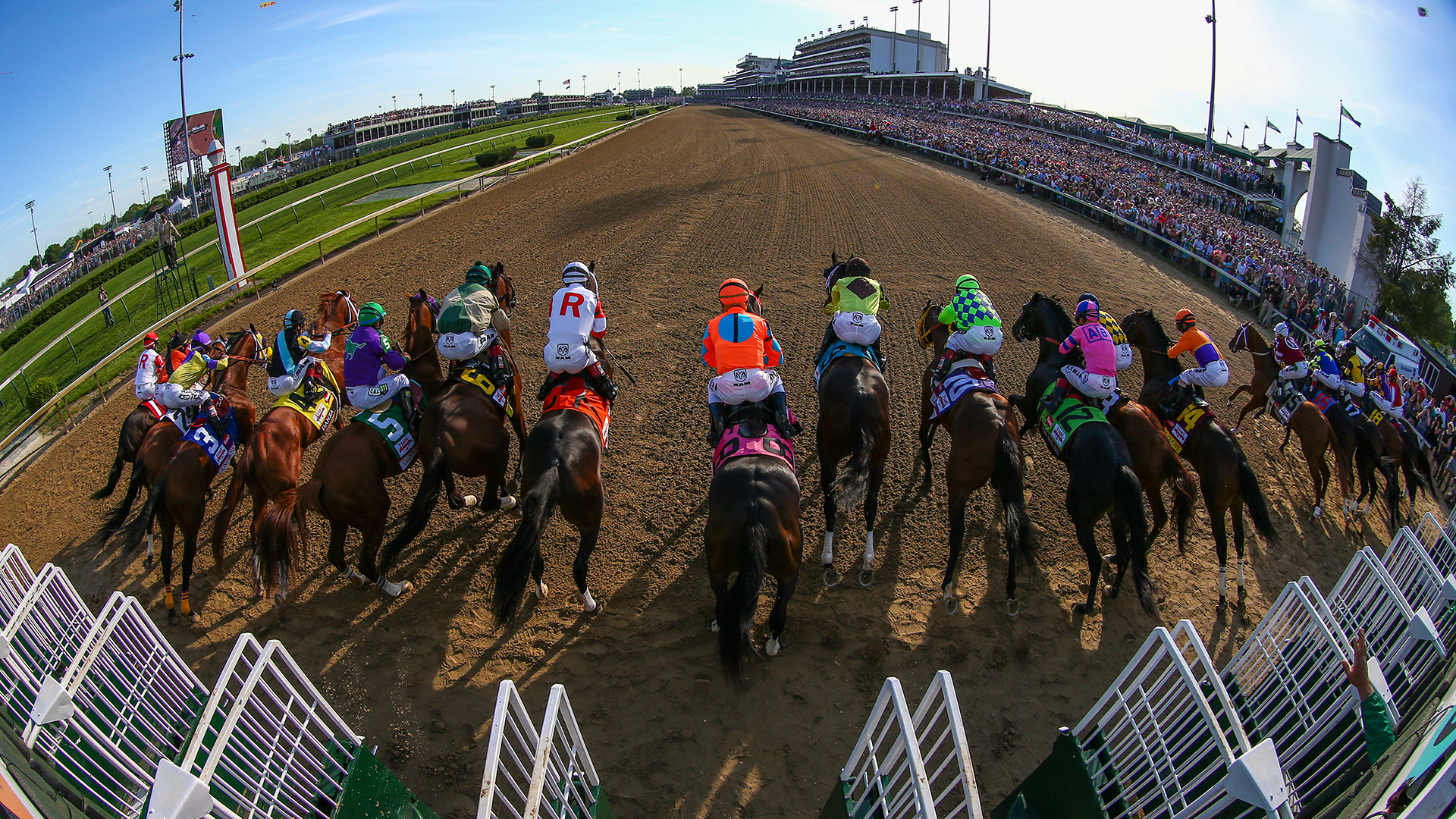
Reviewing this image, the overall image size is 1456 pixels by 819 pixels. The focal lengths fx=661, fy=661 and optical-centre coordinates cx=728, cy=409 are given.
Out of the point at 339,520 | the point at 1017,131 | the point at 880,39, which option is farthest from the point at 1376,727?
the point at 880,39

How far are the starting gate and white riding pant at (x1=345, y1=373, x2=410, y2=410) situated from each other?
3.43m

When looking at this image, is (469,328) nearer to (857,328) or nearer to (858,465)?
(857,328)

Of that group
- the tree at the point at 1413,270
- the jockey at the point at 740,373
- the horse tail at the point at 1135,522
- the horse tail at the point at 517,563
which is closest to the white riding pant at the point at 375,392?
the horse tail at the point at 517,563

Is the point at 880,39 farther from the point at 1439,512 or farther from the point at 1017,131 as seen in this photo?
the point at 1439,512

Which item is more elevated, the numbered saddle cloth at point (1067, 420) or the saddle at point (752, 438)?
the saddle at point (752, 438)

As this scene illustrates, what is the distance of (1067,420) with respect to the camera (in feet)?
18.4

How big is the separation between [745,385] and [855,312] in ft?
5.53

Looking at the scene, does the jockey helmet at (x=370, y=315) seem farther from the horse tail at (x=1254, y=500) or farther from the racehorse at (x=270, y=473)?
the horse tail at (x=1254, y=500)

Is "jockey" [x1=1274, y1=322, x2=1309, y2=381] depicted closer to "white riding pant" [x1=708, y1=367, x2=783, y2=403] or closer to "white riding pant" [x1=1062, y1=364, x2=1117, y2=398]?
"white riding pant" [x1=1062, y1=364, x2=1117, y2=398]

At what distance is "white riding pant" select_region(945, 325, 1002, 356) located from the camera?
6.11m

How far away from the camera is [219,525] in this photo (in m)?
5.61

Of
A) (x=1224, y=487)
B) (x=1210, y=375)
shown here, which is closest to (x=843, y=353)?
(x=1210, y=375)

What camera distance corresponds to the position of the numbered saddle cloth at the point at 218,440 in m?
5.88

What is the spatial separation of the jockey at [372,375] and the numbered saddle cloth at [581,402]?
1.26 m
